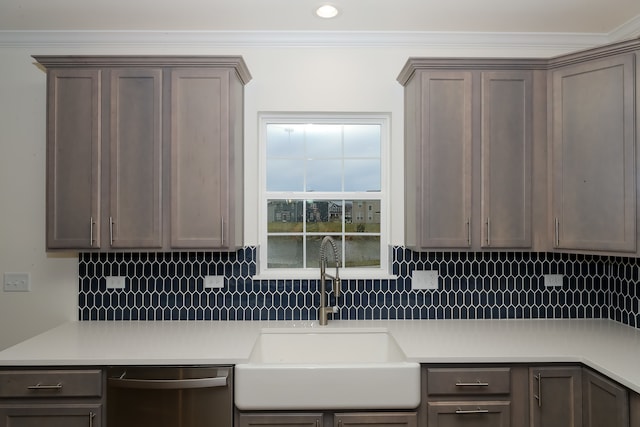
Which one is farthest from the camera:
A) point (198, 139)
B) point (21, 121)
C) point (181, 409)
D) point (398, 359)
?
point (21, 121)

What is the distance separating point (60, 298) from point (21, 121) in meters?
1.09

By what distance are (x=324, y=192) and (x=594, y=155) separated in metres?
1.48

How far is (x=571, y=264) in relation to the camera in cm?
272

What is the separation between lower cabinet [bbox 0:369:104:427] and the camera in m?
1.96

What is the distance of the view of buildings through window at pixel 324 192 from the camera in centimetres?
282

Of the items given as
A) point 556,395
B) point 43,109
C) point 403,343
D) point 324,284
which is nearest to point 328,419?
point 403,343

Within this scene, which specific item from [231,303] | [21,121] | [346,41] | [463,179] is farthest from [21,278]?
[463,179]

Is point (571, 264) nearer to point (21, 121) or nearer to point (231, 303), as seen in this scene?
point (231, 303)

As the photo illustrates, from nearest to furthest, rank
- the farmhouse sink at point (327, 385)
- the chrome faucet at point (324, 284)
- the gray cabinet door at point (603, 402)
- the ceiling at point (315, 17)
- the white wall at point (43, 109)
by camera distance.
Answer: the gray cabinet door at point (603, 402), the farmhouse sink at point (327, 385), the ceiling at point (315, 17), the chrome faucet at point (324, 284), the white wall at point (43, 109)

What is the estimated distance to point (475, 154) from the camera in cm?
239

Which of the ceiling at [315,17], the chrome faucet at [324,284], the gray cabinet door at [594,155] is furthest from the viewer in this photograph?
the chrome faucet at [324,284]

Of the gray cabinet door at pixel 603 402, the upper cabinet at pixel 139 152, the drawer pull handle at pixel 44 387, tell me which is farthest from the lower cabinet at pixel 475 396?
the drawer pull handle at pixel 44 387

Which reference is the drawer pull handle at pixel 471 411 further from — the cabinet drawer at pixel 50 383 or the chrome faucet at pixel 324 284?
the cabinet drawer at pixel 50 383

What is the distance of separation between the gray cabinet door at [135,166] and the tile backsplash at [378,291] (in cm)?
36
